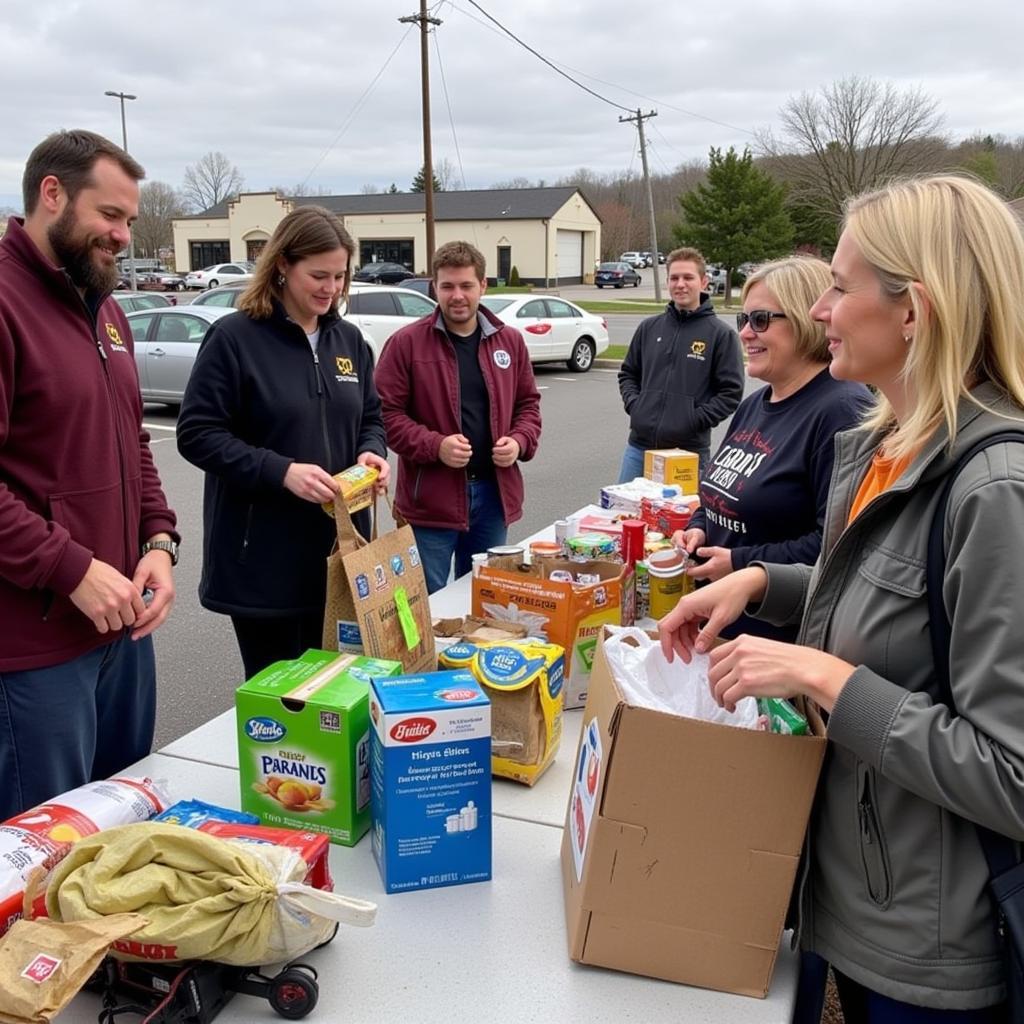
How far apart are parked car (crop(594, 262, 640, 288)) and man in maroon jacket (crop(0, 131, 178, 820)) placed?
44.3 meters

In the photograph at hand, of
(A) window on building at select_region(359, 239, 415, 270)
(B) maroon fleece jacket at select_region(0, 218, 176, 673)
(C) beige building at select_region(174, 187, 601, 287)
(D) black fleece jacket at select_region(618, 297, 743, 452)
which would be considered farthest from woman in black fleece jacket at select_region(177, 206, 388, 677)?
(A) window on building at select_region(359, 239, 415, 270)

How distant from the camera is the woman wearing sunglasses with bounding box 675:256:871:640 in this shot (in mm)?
2164

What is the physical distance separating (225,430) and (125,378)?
387 mm

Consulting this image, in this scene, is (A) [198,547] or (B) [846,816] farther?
(A) [198,547]

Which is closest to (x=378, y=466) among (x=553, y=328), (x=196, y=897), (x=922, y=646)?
(x=196, y=897)

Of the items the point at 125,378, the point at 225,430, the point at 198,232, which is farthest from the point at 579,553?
the point at 198,232

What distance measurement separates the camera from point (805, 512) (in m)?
2.20

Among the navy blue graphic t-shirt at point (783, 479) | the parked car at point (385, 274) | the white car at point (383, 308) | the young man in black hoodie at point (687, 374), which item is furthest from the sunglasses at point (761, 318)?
the parked car at point (385, 274)

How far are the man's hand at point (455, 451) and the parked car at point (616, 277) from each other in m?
43.0

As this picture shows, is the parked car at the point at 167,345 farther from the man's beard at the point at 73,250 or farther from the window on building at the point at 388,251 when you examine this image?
the window on building at the point at 388,251

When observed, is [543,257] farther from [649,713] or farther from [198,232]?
[649,713]

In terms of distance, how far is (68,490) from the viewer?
1849mm

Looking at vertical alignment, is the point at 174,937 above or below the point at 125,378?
below

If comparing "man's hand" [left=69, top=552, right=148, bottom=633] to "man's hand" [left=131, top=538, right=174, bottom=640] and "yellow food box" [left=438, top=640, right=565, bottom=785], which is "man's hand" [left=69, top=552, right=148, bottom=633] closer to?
"man's hand" [left=131, top=538, right=174, bottom=640]
